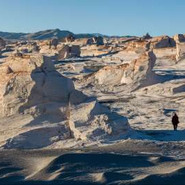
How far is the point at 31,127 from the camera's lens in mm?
14430

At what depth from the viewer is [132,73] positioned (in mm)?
29484

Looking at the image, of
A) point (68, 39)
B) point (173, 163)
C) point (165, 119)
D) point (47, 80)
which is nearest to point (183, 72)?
point (165, 119)

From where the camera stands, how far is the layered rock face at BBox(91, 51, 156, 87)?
2870 centimetres

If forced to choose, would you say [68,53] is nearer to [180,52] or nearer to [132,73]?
[180,52]

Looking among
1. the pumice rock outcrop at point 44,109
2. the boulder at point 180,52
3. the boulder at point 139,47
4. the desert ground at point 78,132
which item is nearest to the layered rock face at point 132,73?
the desert ground at point 78,132

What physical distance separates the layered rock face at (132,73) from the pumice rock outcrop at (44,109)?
12.7 meters

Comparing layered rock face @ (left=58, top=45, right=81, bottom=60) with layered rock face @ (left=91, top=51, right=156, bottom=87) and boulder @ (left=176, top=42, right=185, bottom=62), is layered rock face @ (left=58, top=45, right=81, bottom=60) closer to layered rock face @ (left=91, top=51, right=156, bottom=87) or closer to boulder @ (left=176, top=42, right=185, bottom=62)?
boulder @ (left=176, top=42, right=185, bottom=62)

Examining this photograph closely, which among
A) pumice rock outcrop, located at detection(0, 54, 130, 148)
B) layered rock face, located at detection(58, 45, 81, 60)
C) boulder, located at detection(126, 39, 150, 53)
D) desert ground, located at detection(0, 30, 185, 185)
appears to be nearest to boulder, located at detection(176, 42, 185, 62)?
boulder, located at detection(126, 39, 150, 53)

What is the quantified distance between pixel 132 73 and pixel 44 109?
48.8ft

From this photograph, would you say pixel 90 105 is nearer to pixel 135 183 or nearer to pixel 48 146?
pixel 48 146

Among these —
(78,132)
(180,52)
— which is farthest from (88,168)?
(180,52)

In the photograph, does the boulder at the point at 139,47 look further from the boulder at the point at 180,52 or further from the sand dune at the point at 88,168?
the sand dune at the point at 88,168

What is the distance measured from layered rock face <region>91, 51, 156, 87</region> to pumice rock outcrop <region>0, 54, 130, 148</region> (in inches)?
501

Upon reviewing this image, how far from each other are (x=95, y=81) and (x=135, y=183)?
2315 centimetres
